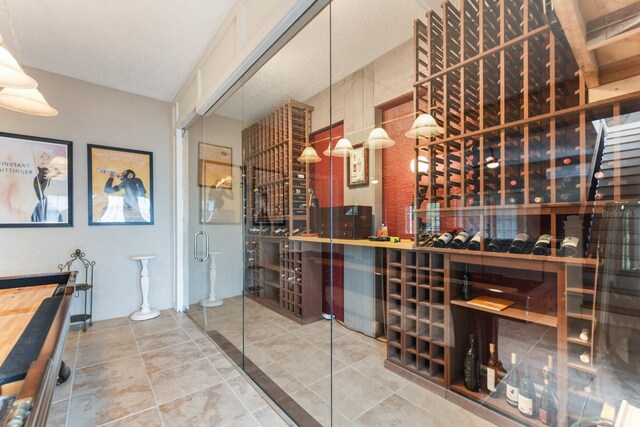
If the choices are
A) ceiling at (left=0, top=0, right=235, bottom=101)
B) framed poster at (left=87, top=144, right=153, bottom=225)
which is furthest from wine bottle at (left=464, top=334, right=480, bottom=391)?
framed poster at (left=87, top=144, right=153, bottom=225)

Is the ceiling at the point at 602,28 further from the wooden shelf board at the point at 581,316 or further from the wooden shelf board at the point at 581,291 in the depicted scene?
the wooden shelf board at the point at 581,316

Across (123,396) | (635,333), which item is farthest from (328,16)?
(123,396)

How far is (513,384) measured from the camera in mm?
1712

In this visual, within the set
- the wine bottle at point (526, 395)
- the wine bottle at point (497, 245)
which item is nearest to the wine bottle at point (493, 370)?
the wine bottle at point (526, 395)

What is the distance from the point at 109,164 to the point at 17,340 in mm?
3074

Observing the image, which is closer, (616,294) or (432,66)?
(616,294)

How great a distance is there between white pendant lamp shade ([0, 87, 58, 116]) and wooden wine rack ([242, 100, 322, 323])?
5.66 feet

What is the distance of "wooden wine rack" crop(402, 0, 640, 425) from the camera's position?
133cm

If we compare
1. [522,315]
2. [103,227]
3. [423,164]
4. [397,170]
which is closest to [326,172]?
[397,170]

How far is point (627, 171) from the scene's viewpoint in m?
1.16

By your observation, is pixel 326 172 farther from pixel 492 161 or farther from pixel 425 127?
pixel 492 161

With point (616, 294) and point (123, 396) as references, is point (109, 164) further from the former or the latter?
point (616, 294)

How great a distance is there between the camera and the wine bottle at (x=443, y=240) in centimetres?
193

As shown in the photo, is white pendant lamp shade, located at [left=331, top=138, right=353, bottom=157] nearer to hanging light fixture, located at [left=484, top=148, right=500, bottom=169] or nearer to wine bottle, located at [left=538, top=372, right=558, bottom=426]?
hanging light fixture, located at [left=484, top=148, right=500, bottom=169]
